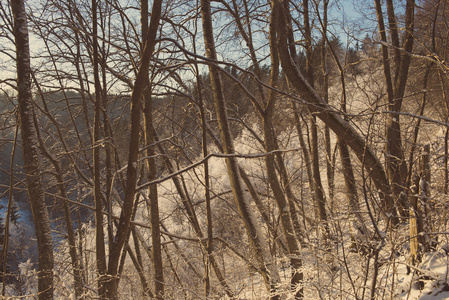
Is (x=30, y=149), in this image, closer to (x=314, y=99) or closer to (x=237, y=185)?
(x=237, y=185)

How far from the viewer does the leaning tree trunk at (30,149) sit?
8.16ft

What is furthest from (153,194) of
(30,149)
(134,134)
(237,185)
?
(134,134)

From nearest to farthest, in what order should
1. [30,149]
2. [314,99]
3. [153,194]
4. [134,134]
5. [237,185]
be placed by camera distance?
[134,134] → [30,149] → [237,185] → [314,99] → [153,194]

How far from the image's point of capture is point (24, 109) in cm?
251

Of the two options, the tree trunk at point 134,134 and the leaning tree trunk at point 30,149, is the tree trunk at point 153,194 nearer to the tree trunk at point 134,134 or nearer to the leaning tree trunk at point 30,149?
the leaning tree trunk at point 30,149

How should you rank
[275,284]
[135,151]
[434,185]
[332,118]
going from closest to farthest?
1. [135,151]
2. [275,284]
3. [434,185]
4. [332,118]

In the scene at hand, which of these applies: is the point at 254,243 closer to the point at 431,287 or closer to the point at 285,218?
the point at 285,218

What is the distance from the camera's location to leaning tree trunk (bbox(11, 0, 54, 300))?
2.49 metres

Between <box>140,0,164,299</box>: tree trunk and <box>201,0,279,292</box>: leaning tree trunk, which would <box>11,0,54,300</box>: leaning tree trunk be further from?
<box>201,0,279,292</box>: leaning tree trunk

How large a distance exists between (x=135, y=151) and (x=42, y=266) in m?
1.56

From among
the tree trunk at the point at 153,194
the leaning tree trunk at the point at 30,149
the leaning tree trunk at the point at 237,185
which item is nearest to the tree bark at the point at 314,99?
the leaning tree trunk at the point at 237,185

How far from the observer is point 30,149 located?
2.62m

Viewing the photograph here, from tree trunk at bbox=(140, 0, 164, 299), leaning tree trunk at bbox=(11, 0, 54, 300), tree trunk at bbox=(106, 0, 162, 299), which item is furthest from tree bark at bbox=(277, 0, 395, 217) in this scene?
leaning tree trunk at bbox=(11, 0, 54, 300)

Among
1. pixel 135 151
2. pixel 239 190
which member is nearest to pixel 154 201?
pixel 239 190
